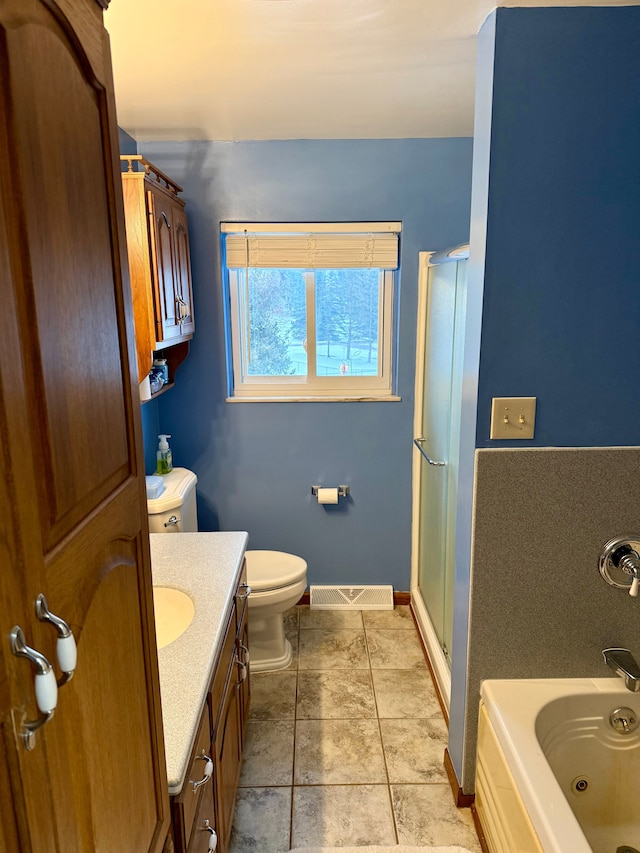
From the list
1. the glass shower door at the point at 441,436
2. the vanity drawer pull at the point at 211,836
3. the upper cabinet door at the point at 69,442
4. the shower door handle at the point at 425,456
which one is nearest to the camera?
the upper cabinet door at the point at 69,442

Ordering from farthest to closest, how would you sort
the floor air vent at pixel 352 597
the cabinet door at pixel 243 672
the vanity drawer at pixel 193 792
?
1. the floor air vent at pixel 352 597
2. the cabinet door at pixel 243 672
3. the vanity drawer at pixel 193 792

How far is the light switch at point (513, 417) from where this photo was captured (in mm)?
1574

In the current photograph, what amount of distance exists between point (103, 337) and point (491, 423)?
117cm

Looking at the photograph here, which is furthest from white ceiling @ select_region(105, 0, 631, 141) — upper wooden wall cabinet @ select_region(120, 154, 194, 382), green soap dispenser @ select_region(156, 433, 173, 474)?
green soap dispenser @ select_region(156, 433, 173, 474)

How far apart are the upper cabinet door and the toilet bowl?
1.54m

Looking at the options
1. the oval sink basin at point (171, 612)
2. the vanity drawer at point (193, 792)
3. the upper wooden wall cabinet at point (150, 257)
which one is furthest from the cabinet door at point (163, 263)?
the vanity drawer at point (193, 792)

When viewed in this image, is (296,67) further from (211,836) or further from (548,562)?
(211,836)

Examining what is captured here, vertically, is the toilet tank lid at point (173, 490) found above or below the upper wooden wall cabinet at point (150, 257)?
below

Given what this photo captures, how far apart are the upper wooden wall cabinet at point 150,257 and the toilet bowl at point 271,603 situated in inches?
40.6

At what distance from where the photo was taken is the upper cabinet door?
50 cm

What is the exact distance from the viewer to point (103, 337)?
71 centimetres

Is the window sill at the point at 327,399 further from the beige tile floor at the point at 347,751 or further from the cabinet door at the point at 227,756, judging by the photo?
the cabinet door at the point at 227,756

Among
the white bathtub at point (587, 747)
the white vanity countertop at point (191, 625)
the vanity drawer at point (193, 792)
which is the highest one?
the white vanity countertop at point (191, 625)

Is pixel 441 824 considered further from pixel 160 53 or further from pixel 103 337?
pixel 160 53
